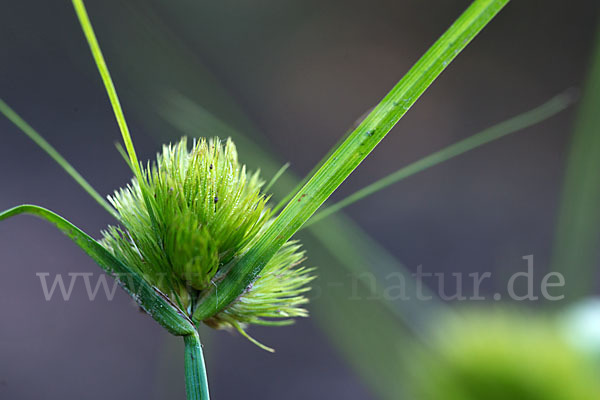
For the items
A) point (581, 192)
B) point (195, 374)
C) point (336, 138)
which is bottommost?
point (195, 374)

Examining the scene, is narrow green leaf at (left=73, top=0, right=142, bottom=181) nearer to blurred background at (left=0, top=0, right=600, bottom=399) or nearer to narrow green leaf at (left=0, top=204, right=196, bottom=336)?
narrow green leaf at (left=0, top=204, right=196, bottom=336)

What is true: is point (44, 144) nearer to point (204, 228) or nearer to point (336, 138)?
point (204, 228)

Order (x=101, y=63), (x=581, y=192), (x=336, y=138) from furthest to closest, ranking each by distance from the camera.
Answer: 1. (x=336, y=138)
2. (x=581, y=192)
3. (x=101, y=63)

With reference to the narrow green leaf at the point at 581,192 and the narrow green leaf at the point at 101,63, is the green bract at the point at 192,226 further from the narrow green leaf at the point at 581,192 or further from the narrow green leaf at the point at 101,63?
the narrow green leaf at the point at 581,192

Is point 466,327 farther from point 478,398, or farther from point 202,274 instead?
point 202,274

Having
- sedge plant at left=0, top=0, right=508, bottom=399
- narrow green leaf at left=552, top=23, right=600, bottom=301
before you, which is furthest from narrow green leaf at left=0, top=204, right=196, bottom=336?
narrow green leaf at left=552, top=23, right=600, bottom=301

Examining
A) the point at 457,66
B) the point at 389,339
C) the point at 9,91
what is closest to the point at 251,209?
the point at 389,339

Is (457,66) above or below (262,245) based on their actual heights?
above

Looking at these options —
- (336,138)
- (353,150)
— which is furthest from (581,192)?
(336,138)
